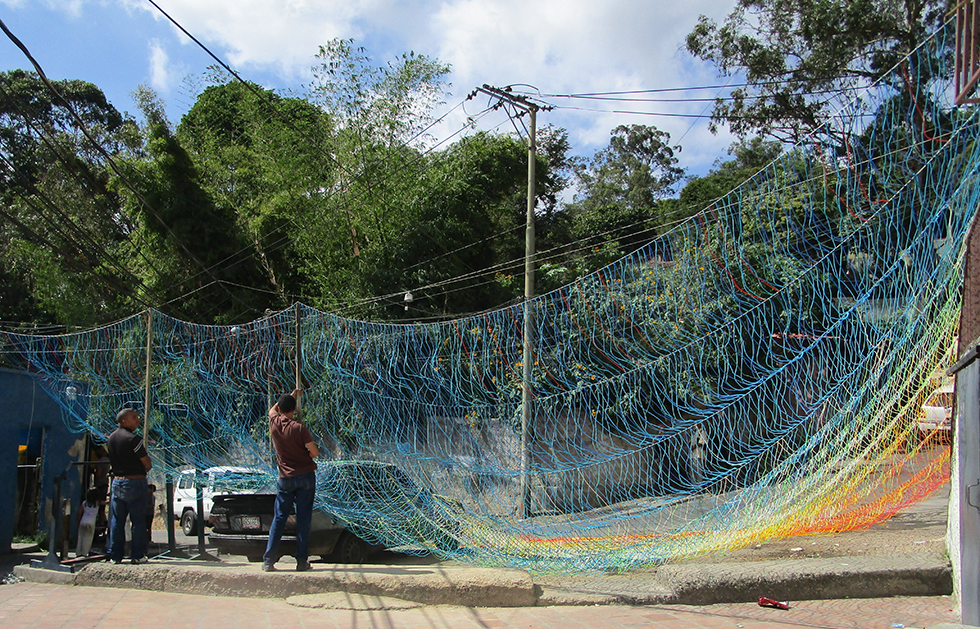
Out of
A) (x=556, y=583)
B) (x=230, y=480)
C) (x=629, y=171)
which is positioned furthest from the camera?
(x=629, y=171)

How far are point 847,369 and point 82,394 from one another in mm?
7255

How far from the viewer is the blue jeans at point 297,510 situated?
4.98 metres

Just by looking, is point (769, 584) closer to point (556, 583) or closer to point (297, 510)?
point (556, 583)

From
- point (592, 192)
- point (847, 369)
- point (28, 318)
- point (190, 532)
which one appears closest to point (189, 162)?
point (190, 532)

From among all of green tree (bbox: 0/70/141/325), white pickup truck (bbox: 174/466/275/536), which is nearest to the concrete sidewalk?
white pickup truck (bbox: 174/466/275/536)

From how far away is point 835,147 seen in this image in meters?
4.09

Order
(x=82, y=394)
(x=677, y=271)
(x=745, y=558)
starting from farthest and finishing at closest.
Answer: (x=82, y=394)
(x=745, y=558)
(x=677, y=271)

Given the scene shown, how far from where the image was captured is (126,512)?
213 inches

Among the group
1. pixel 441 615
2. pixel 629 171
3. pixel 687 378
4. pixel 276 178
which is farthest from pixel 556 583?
pixel 629 171

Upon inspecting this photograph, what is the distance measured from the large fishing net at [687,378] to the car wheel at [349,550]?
0.62 m

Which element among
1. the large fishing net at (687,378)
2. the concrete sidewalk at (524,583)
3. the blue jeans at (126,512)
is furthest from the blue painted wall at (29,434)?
the concrete sidewalk at (524,583)

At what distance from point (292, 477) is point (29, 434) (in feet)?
18.2

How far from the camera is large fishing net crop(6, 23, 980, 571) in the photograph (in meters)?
4.02

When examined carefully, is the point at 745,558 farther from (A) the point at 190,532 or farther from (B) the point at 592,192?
(B) the point at 592,192
